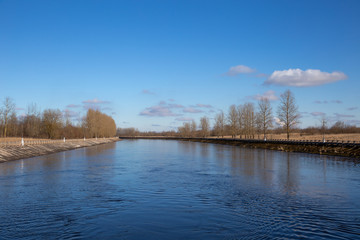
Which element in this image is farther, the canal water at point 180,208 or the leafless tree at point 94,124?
the leafless tree at point 94,124

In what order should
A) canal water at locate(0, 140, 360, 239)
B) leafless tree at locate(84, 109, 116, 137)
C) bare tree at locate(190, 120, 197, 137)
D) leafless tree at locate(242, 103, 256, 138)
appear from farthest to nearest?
1. bare tree at locate(190, 120, 197, 137)
2. leafless tree at locate(84, 109, 116, 137)
3. leafless tree at locate(242, 103, 256, 138)
4. canal water at locate(0, 140, 360, 239)

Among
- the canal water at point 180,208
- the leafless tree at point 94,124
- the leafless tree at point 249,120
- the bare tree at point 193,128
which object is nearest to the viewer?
the canal water at point 180,208

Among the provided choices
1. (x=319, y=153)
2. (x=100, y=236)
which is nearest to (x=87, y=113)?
(x=319, y=153)

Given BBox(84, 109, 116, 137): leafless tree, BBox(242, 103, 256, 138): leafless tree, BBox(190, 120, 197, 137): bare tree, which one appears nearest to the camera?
BBox(242, 103, 256, 138): leafless tree

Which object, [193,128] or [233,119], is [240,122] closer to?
[233,119]

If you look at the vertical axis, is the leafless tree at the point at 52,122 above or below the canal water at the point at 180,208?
above

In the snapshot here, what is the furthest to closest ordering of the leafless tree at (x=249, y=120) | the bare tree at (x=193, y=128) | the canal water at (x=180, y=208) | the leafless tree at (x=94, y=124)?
the bare tree at (x=193, y=128) < the leafless tree at (x=94, y=124) < the leafless tree at (x=249, y=120) < the canal water at (x=180, y=208)

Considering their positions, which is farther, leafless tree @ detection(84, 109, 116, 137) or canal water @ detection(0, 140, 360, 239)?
leafless tree @ detection(84, 109, 116, 137)

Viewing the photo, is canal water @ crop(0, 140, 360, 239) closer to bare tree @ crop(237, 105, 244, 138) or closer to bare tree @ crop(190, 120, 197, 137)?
bare tree @ crop(237, 105, 244, 138)

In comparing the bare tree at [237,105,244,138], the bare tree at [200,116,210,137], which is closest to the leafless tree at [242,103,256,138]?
the bare tree at [237,105,244,138]

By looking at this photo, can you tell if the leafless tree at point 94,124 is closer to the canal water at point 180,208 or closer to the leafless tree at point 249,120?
the leafless tree at point 249,120

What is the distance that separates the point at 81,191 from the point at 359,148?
37.7 metres

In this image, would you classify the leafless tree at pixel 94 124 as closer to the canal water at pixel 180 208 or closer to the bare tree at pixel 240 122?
the bare tree at pixel 240 122

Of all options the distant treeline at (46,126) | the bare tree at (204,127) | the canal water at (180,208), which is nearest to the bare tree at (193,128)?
the bare tree at (204,127)
